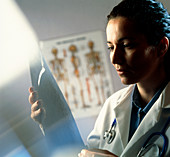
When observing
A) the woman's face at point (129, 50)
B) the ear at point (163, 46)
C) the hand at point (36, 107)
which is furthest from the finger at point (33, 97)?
the ear at point (163, 46)

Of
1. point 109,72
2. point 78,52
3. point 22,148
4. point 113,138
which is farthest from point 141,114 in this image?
point 78,52

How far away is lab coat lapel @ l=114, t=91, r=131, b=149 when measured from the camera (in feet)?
2.48

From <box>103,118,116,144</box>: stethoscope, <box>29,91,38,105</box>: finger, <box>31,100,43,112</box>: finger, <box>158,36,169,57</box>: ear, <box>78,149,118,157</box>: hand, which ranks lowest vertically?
<box>103,118,116,144</box>: stethoscope

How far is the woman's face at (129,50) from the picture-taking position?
661 millimetres

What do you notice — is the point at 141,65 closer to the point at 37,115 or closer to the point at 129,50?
the point at 129,50

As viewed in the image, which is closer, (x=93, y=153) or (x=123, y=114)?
(x=93, y=153)

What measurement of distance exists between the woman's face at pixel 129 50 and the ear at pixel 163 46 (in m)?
0.02

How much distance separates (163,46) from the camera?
0.70 m

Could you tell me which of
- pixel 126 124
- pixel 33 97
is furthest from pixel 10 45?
pixel 126 124

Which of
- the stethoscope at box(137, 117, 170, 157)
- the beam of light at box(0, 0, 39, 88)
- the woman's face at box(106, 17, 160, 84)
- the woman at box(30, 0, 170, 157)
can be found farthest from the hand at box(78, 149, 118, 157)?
the beam of light at box(0, 0, 39, 88)

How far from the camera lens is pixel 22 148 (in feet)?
2.21

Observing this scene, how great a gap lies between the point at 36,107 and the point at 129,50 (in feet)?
1.03

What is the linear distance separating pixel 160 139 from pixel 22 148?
0.40 m

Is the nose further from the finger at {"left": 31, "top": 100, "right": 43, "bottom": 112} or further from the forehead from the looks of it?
the finger at {"left": 31, "top": 100, "right": 43, "bottom": 112}
